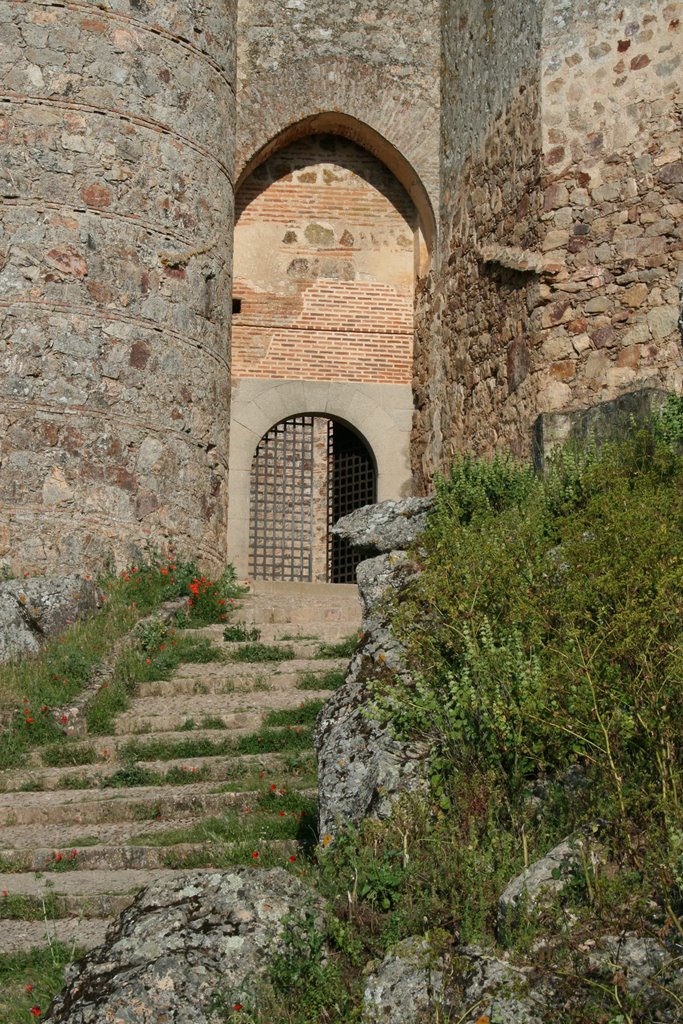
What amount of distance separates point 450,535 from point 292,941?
8.86 feet

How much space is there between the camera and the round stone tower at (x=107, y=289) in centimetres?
1187

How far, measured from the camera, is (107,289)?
483 inches

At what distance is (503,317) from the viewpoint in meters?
12.9

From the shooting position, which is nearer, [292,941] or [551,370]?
[292,941]

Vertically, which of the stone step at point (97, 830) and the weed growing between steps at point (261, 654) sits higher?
the weed growing between steps at point (261, 654)

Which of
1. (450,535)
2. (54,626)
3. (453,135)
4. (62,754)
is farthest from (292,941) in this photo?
(453,135)

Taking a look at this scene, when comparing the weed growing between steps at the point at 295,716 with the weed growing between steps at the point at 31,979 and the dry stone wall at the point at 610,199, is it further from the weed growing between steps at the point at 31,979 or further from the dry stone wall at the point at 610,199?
the dry stone wall at the point at 610,199

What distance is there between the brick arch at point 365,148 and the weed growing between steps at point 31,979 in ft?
36.4

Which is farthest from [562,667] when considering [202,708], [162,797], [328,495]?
[328,495]

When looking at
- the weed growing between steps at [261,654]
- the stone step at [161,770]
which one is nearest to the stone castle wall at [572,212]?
the weed growing between steps at [261,654]

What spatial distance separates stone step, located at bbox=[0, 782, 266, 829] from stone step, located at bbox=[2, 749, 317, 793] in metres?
0.28

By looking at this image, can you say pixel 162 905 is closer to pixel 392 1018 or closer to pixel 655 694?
pixel 392 1018

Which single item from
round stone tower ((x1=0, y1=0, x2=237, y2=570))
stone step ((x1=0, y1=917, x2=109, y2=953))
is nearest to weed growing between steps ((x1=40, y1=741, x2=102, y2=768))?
stone step ((x1=0, y1=917, x2=109, y2=953))

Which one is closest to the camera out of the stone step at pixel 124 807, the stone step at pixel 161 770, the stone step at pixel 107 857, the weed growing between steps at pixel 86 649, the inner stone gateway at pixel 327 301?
the stone step at pixel 107 857
